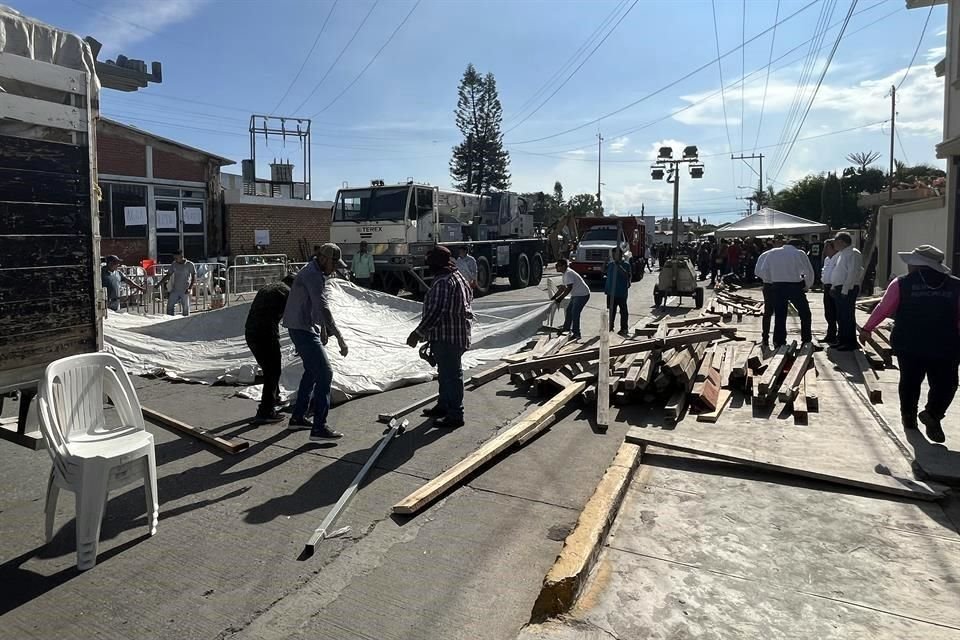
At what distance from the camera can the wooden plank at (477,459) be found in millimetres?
4551

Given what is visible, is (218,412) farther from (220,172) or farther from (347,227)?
(220,172)

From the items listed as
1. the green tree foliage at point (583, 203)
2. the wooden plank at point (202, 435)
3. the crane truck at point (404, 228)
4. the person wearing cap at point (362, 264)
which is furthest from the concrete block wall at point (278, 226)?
the green tree foliage at point (583, 203)

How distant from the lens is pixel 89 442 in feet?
13.3

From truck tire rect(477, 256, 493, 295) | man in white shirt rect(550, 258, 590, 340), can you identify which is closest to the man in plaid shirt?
man in white shirt rect(550, 258, 590, 340)

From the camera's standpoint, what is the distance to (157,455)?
5.78 meters

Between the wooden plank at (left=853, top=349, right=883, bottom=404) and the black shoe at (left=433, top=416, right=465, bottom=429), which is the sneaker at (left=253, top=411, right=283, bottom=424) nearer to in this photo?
the black shoe at (left=433, top=416, right=465, bottom=429)

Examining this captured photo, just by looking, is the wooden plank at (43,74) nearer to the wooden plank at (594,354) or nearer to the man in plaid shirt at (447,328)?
the man in plaid shirt at (447,328)

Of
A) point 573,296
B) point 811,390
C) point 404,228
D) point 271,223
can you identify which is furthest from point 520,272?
point 811,390

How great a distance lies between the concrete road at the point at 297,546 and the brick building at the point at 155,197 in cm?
1607

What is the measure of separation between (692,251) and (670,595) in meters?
40.9

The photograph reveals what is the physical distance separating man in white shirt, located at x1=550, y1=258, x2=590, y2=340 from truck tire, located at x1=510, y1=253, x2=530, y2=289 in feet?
39.9

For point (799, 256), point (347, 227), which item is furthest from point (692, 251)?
point (799, 256)

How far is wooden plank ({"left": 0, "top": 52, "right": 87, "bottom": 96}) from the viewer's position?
3.86 meters

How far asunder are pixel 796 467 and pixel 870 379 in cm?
352
